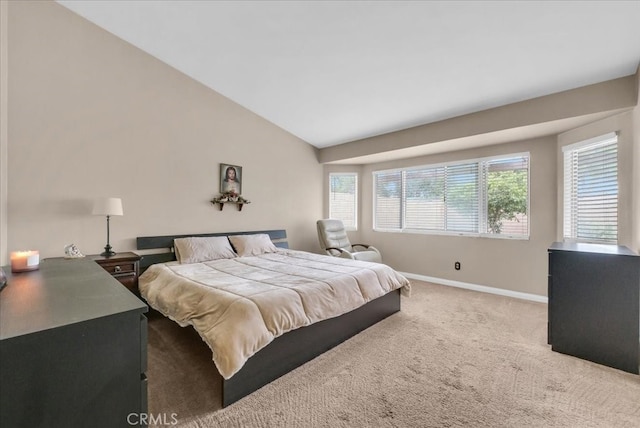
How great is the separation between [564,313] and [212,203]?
4233mm

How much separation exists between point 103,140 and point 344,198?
161 inches

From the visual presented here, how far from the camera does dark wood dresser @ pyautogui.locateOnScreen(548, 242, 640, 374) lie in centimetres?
220

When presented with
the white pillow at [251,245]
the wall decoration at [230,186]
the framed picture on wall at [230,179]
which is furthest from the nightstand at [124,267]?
the framed picture on wall at [230,179]

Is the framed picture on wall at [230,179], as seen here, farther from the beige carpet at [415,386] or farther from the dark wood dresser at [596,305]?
the dark wood dresser at [596,305]

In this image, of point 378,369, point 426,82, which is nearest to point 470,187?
point 426,82

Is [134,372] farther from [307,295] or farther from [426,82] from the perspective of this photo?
[426,82]

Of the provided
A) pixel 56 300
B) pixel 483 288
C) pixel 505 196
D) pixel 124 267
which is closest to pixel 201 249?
pixel 124 267

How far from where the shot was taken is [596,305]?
2.33 metres

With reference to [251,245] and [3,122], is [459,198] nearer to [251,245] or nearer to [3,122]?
[251,245]

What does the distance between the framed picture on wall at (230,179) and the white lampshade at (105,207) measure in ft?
4.73

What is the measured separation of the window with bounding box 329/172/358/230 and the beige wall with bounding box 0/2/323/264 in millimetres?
1886

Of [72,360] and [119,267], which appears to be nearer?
[72,360]

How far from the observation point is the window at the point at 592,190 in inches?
118

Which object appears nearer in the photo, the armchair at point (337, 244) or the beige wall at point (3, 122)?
the beige wall at point (3, 122)
